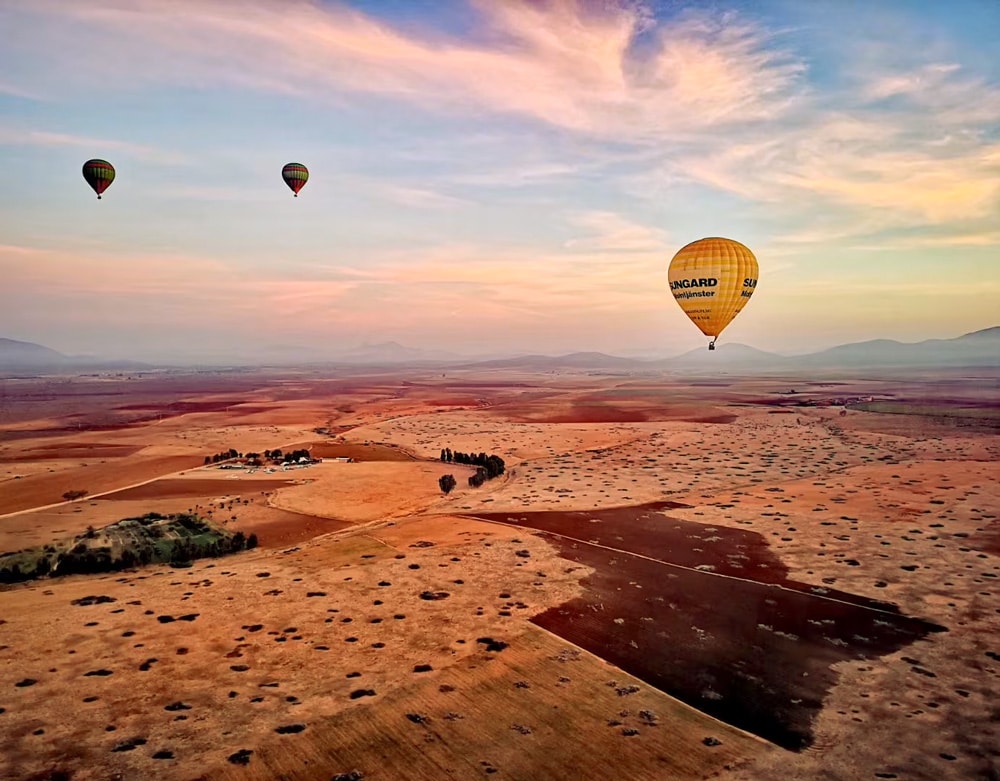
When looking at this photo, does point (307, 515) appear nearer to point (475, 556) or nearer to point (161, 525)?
point (161, 525)

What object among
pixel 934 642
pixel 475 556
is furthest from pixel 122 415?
pixel 934 642

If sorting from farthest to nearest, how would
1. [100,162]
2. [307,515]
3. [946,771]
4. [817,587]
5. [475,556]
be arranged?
[100,162]
[307,515]
[475,556]
[817,587]
[946,771]

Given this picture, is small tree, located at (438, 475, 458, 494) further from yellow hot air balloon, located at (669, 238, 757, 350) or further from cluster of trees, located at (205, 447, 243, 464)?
cluster of trees, located at (205, 447, 243, 464)

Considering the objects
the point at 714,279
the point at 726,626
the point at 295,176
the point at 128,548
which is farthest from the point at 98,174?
the point at 726,626

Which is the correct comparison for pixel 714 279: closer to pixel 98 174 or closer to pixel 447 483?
pixel 447 483

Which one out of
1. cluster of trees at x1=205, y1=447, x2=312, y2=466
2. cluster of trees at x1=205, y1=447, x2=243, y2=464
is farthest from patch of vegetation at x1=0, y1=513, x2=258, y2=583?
cluster of trees at x1=205, y1=447, x2=243, y2=464

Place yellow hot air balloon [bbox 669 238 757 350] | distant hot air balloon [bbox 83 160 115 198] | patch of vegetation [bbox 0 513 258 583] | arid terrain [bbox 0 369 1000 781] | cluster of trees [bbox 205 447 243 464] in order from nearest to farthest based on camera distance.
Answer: arid terrain [bbox 0 369 1000 781], patch of vegetation [bbox 0 513 258 583], yellow hot air balloon [bbox 669 238 757 350], distant hot air balloon [bbox 83 160 115 198], cluster of trees [bbox 205 447 243 464]
